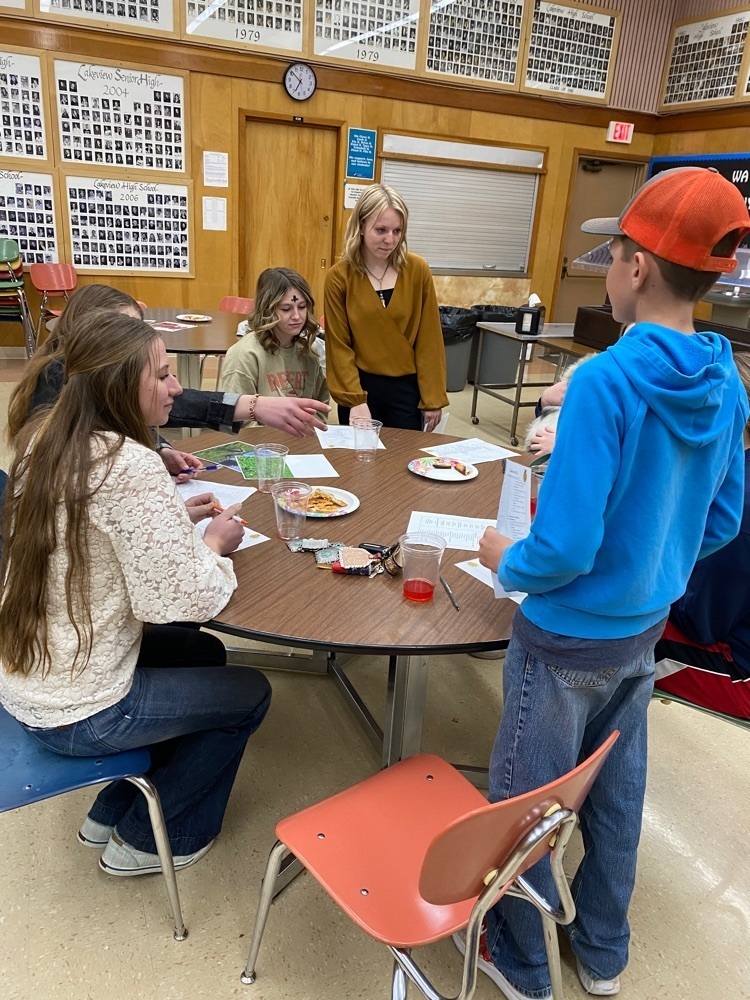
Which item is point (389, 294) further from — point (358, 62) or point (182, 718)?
point (358, 62)

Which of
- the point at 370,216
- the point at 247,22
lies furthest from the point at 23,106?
the point at 370,216

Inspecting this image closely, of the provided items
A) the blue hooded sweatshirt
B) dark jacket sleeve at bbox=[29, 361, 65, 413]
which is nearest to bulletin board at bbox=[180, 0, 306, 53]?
dark jacket sleeve at bbox=[29, 361, 65, 413]

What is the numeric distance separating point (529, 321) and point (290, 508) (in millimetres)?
3888

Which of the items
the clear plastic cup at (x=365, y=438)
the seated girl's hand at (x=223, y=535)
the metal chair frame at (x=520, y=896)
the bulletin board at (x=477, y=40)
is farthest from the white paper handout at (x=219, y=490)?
the bulletin board at (x=477, y=40)

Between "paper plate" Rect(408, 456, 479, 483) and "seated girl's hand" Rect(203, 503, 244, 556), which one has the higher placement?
"seated girl's hand" Rect(203, 503, 244, 556)

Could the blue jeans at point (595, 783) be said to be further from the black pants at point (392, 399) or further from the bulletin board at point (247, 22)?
the bulletin board at point (247, 22)

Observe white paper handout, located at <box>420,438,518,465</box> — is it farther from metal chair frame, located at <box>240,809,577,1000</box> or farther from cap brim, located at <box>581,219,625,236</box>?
metal chair frame, located at <box>240,809,577,1000</box>

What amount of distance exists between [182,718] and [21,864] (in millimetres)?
656

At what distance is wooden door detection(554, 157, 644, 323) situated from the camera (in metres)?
7.97

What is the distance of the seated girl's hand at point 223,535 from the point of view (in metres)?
1.45

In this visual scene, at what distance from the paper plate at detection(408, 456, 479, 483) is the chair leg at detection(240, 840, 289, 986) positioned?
1099mm

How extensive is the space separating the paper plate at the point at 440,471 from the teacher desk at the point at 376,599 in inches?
0.8

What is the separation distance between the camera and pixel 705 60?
24.3ft

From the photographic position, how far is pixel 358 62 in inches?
256
